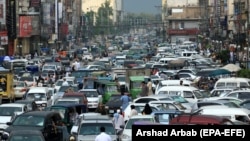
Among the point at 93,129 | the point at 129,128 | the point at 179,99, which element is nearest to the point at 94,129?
the point at 93,129

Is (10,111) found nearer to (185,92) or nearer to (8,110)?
(8,110)

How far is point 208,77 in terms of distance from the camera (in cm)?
5038

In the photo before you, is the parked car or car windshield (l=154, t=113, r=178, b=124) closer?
car windshield (l=154, t=113, r=178, b=124)

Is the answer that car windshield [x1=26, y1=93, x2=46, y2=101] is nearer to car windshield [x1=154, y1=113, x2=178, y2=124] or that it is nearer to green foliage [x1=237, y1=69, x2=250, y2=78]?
green foliage [x1=237, y1=69, x2=250, y2=78]

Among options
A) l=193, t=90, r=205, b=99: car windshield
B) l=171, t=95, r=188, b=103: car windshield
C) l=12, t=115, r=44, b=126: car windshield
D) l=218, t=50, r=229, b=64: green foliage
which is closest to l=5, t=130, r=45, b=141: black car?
l=12, t=115, r=44, b=126: car windshield

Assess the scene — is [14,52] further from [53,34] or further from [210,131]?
[210,131]

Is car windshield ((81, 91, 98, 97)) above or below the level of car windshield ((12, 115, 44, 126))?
below

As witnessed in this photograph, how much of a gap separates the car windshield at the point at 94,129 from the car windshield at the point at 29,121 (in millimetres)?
1417

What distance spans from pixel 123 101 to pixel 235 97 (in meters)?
4.27

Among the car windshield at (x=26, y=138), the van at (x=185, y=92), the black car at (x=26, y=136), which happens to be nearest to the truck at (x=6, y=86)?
the van at (x=185, y=92)

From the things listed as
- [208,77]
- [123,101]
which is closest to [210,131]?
[123,101]

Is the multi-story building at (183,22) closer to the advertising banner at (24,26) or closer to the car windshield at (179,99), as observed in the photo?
the advertising banner at (24,26)

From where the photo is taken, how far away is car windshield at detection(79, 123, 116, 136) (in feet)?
65.5

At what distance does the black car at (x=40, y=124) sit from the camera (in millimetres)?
20766
